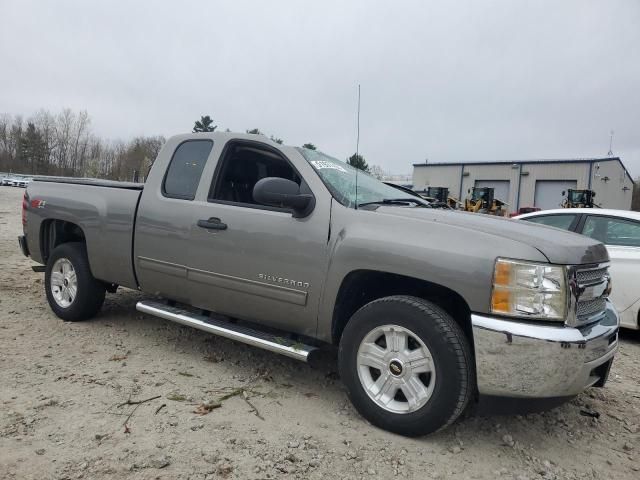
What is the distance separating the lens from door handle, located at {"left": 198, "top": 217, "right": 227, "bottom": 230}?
3.61 metres

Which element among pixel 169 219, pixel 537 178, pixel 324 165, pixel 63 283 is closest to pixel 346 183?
pixel 324 165

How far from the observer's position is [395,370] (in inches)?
112

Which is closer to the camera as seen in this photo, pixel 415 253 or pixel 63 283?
pixel 415 253

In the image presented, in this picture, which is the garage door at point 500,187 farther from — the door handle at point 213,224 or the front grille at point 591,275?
the door handle at point 213,224

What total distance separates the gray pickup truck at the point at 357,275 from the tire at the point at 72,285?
28 millimetres

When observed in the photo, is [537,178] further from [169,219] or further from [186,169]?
[169,219]

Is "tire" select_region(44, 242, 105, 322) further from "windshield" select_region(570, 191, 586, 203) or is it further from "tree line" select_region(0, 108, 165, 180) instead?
"tree line" select_region(0, 108, 165, 180)

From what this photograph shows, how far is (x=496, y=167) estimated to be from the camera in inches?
1518

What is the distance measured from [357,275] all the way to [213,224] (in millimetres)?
1247

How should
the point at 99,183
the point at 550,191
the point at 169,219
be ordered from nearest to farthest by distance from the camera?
1. the point at 169,219
2. the point at 99,183
3. the point at 550,191

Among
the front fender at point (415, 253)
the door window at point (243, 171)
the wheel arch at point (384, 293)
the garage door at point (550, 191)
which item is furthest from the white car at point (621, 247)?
the garage door at point (550, 191)

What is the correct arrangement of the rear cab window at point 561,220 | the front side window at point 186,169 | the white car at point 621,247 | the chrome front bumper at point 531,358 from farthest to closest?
the rear cab window at point 561,220
the white car at point 621,247
the front side window at point 186,169
the chrome front bumper at point 531,358

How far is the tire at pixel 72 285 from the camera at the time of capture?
15.1 feet

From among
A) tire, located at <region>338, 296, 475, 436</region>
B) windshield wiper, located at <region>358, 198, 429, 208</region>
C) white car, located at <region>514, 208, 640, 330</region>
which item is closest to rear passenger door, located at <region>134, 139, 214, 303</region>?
windshield wiper, located at <region>358, 198, 429, 208</region>
